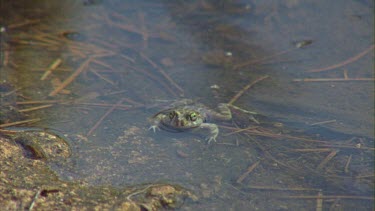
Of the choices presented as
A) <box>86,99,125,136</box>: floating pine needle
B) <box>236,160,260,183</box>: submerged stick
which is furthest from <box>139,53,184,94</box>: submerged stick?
<box>236,160,260,183</box>: submerged stick

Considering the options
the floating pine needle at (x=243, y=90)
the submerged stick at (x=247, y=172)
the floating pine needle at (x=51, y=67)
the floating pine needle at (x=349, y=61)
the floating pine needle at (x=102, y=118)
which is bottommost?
the submerged stick at (x=247, y=172)

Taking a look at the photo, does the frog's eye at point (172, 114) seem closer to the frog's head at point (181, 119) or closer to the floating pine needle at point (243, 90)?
the frog's head at point (181, 119)

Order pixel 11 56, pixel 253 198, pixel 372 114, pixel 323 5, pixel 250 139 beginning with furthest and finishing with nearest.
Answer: pixel 323 5, pixel 11 56, pixel 372 114, pixel 250 139, pixel 253 198

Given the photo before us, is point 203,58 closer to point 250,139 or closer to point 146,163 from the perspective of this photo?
point 250,139

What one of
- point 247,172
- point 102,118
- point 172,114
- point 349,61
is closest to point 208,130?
point 172,114

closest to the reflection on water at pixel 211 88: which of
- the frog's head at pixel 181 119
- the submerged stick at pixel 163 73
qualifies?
the submerged stick at pixel 163 73

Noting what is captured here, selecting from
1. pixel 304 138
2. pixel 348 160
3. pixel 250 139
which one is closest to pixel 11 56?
pixel 250 139

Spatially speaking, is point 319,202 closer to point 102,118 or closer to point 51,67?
point 102,118

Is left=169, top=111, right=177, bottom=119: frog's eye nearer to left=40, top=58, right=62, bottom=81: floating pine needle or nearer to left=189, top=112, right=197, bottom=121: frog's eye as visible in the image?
left=189, top=112, right=197, bottom=121: frog's eye
